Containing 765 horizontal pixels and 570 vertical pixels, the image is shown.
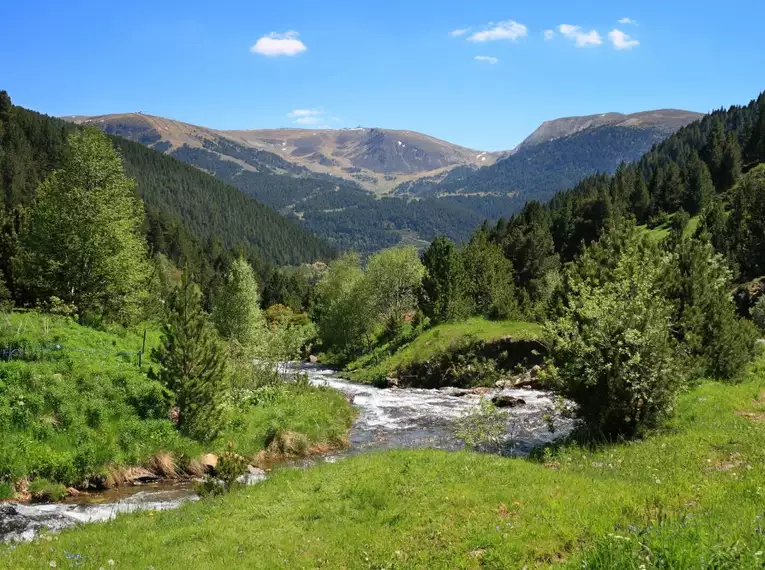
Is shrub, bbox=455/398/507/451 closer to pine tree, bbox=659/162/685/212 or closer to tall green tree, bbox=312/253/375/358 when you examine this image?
tall green tree, bbox=312/253/375/358

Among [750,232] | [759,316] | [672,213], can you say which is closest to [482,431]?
[759,316]

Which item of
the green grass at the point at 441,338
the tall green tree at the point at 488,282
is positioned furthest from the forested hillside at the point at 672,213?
the green grass at the point at 441,338

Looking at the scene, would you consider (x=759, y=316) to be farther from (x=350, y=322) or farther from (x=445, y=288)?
(x=350, y=322)

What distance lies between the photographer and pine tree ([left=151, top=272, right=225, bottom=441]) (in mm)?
26328

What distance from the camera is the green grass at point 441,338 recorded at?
177 feet

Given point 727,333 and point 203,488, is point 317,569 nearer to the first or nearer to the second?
point 203,488

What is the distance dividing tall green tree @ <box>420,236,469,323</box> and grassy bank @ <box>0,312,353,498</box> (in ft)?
112

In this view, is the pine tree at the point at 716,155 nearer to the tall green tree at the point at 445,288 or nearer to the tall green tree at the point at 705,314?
the tall green tree at the point at 445,288

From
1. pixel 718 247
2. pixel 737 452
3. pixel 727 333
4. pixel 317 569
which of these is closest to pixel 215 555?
pixel 317 569

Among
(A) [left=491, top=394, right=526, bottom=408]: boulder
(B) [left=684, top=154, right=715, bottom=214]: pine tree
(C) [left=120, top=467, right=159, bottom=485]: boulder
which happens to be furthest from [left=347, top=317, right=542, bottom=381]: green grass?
(B) [left=684, top=154, right=715, bottom=214]: pine tree

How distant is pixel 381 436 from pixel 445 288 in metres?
34.8

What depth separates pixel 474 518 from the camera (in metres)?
12.3

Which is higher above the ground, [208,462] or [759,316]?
[759,316]

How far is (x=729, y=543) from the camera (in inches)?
280
